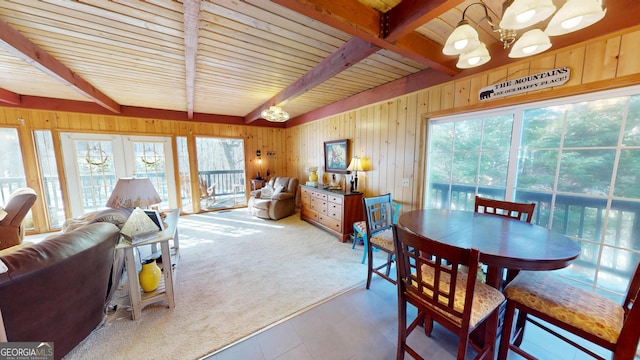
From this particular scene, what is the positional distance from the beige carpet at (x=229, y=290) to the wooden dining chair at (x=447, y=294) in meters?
1.03

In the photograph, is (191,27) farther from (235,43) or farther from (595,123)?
(595,123)

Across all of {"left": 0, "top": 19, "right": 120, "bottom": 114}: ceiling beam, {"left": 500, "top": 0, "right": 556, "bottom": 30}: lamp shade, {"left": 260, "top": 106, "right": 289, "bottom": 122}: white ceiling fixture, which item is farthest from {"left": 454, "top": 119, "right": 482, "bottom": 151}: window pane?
{"left": 0, "top": 19, "right": 120, "bottom": 114}: ceiling beam

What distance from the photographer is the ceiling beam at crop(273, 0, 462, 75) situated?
1.28 meters

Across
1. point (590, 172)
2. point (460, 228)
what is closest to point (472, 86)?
point (590, 172)

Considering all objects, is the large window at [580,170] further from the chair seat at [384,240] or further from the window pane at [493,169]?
the chair seat at [384,240]

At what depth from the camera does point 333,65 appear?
2.19 m

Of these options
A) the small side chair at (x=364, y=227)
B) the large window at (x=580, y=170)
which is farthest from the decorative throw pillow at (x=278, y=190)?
the large window at (x=580, y=170)

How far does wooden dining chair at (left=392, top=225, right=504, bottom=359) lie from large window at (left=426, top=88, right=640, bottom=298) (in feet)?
4.04

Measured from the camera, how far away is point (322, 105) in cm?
436

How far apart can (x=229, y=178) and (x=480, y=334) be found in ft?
18.9

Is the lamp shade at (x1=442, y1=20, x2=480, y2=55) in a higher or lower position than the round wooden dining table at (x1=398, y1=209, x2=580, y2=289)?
higher

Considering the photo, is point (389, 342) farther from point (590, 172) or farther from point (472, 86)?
point (472, 86)

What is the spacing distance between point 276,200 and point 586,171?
4262mm

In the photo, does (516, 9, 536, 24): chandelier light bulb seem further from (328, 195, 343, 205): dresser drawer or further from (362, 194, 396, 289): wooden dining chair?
(328, 195, 343, 205): dresser drawer
